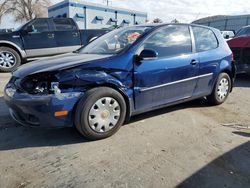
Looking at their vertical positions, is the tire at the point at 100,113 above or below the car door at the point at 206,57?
below

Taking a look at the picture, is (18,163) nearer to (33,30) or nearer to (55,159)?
(55,159)

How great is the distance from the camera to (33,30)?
8.88m

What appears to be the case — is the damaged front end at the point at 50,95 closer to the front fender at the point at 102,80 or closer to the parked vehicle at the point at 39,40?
the front fender at the point at 102,80

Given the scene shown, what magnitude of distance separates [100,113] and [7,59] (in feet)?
20.1

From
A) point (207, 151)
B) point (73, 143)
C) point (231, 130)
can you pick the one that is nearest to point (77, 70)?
point (73, 143)

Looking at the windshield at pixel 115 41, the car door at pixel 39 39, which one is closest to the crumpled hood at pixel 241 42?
the windshield at pixel 115 41

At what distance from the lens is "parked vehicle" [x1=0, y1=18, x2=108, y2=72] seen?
8.50 metres

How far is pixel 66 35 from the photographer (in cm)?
955

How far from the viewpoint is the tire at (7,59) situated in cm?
843

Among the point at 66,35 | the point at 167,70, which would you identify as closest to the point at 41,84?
the point at 167,70

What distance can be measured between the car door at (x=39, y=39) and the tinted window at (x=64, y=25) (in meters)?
0.37

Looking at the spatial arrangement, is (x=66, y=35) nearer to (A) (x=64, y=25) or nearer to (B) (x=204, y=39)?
Result: (A) (x=64, y=25)

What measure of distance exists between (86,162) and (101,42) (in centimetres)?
223

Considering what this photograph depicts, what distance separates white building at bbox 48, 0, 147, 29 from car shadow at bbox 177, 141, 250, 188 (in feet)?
81.4
